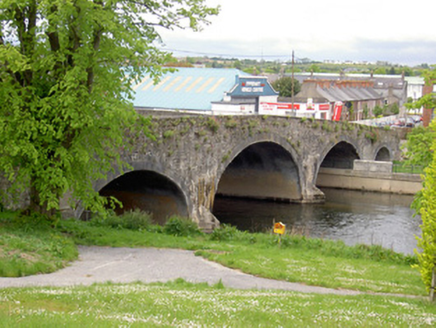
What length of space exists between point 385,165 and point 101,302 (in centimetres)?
5156

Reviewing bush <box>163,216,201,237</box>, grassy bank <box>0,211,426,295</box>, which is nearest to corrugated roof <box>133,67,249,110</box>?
bush <box>163,216,201,237</box>

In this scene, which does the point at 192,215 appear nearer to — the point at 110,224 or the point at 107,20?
the point at 110,224

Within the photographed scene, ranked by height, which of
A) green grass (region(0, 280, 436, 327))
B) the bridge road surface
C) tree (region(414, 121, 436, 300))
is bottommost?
the bridge road surface

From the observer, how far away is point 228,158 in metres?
40.7

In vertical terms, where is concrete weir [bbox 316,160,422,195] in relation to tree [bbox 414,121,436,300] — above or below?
below

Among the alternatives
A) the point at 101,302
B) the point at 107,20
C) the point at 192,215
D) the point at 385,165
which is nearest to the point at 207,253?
the point at 107,20

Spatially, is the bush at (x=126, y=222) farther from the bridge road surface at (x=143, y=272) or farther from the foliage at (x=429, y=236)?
the foliage at (x=429, y=236)

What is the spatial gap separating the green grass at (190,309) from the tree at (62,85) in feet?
24.6

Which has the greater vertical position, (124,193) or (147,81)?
(147,81)

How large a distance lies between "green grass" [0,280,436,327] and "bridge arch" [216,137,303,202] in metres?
34.8

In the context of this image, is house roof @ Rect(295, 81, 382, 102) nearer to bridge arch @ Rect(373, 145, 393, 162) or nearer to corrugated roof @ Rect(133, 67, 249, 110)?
corrugated roof @ Rect(133, 67, 249, 110)

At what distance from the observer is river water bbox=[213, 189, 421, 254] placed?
133 ft

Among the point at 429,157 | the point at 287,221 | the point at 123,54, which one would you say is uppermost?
the point at 123,54

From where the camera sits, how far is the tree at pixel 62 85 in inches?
816
